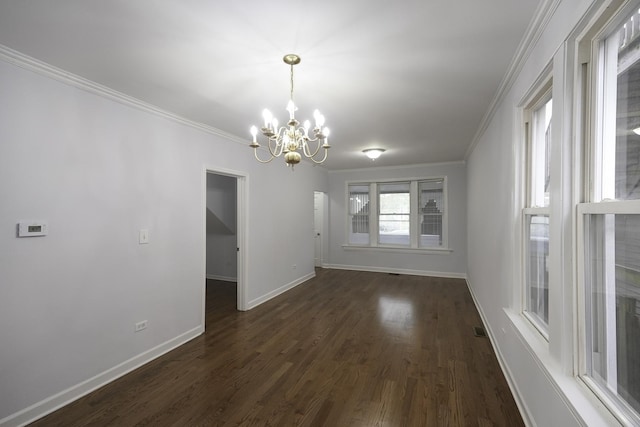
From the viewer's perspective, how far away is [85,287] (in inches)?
91.7

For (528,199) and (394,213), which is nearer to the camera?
(528,199)

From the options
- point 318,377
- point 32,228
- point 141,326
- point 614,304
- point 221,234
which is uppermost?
point 32,228

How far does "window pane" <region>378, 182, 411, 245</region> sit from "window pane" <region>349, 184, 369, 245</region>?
350mm

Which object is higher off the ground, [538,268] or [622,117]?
[622,117]

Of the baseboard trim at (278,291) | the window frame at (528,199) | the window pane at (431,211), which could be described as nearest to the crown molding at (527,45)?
the window frame at (528,199)

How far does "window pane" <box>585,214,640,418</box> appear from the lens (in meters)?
1.02

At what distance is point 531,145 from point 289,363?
110 inches

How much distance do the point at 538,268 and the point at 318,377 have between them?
197cm

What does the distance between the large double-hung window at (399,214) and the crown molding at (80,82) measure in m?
4.60

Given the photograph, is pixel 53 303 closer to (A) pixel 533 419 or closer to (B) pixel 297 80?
(B) pixel 297 80

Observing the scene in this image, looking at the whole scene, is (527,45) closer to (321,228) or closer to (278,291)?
(278,291)

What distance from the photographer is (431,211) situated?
21.1 ft

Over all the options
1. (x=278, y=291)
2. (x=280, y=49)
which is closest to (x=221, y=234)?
(x=278, y=291)

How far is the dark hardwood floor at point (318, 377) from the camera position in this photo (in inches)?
79.9
